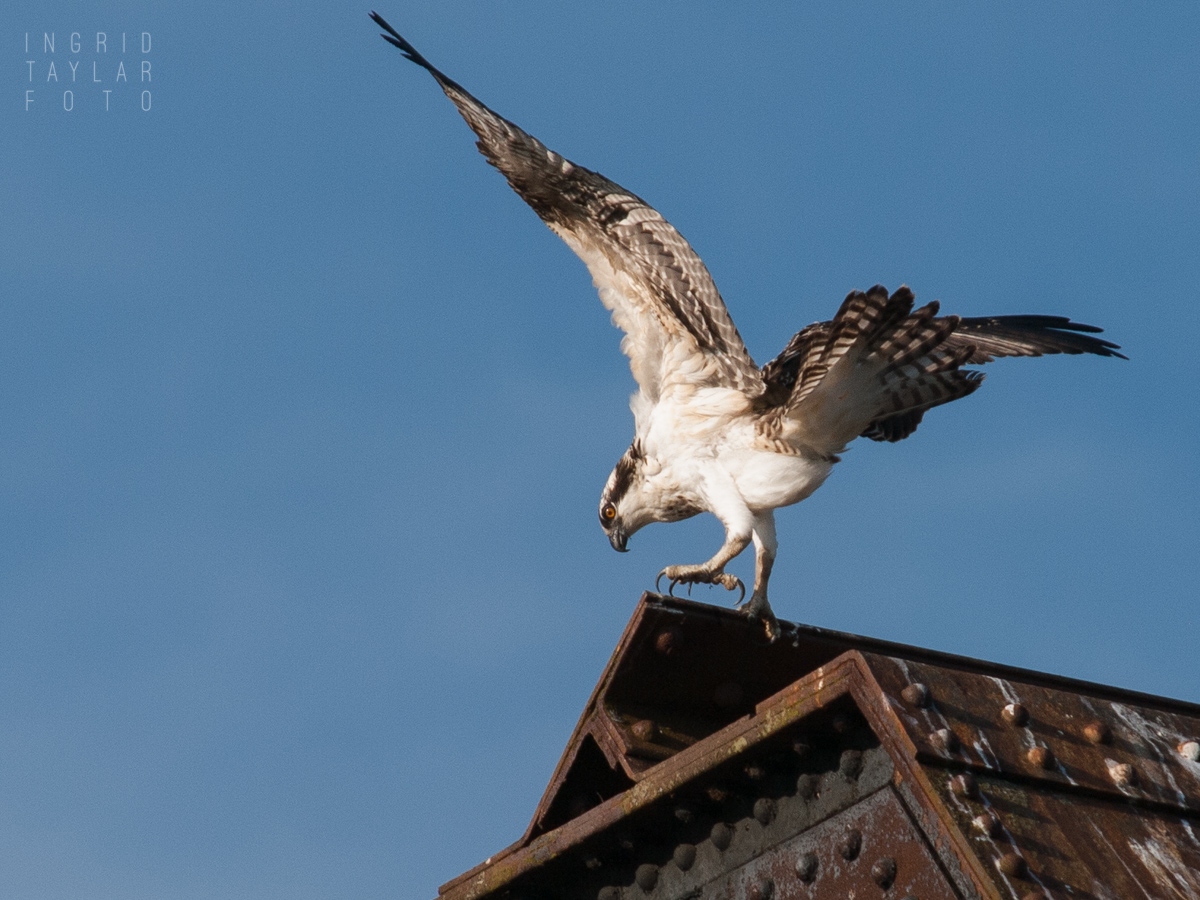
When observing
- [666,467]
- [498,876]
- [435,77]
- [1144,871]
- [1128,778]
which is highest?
[435,77]

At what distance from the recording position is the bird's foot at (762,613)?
170 inches

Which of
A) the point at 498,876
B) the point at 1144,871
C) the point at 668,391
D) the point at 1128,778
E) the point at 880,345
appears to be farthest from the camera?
the point at 668,391

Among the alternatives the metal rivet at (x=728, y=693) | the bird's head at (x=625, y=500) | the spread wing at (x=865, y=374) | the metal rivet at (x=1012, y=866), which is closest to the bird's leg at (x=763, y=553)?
the spread wing at (x=865, y=374)

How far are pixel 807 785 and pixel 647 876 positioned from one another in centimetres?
70

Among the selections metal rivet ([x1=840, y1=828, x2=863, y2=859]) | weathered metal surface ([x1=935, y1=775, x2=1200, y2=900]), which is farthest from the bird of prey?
weathered metal surface ([x1=935, y1=775, x2=1200, y2=900])

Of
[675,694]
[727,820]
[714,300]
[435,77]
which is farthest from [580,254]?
[727,820]

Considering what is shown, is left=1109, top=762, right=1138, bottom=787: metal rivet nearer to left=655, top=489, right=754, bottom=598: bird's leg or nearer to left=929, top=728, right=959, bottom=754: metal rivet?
left=929, top=728, right=959, bottom=754: metal rivet

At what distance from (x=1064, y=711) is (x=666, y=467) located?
15.7ft

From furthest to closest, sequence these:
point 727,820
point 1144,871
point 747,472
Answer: point 747,472
point 727,820
point 1144,871

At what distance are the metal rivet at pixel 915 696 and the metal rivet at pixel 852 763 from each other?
282mm

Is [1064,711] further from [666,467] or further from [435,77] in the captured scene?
[435,77]

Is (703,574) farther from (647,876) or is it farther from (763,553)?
(647,876)

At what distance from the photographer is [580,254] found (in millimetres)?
8375

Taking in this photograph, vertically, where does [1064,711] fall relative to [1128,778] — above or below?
above
